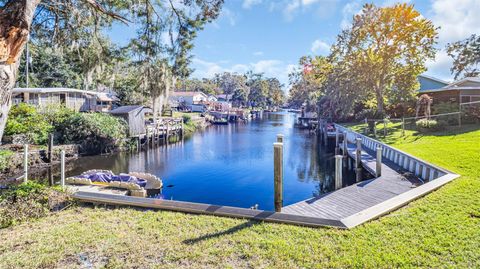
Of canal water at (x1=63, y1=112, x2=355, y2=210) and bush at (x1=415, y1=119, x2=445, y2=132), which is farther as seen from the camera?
bush at (x1=415, y1=119, x2=445, y2=132)

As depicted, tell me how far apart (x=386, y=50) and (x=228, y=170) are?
53.7 ft

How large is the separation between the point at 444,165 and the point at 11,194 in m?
12.4

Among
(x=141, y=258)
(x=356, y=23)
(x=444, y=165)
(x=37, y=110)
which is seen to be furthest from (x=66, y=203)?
(x=356, y=23)

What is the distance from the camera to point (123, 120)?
74.1 feet

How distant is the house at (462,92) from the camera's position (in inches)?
822

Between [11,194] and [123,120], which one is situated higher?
[123,120]

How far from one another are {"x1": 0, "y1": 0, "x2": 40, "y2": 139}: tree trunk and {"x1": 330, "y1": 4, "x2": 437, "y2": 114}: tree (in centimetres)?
2420

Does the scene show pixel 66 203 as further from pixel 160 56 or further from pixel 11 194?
pixel 160 56

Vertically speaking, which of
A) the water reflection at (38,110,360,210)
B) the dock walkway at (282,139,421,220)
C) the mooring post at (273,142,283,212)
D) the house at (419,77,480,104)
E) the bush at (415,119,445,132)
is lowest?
the water reflection at (38,110,360,210)

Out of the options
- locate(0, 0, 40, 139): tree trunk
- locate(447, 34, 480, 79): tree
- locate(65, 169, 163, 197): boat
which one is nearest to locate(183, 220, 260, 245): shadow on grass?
locate(0, 0, 40, 139): tree trunk

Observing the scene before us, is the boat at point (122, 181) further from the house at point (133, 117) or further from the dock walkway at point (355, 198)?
the house at point (133, 117)

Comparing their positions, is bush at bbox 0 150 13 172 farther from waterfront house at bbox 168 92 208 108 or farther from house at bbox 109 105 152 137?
waterfront house at bbox 168 92 208 108

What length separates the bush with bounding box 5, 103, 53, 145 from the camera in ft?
55.3

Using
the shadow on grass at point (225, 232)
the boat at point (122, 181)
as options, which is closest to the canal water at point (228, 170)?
the boat at point (122, 181)
